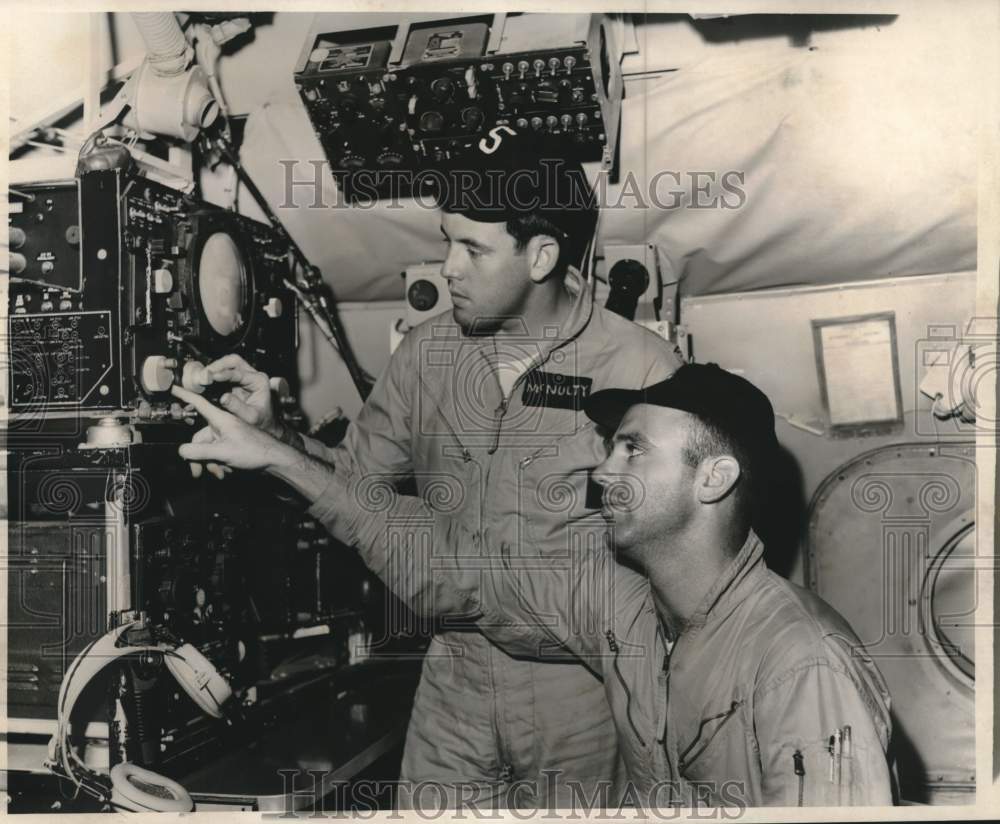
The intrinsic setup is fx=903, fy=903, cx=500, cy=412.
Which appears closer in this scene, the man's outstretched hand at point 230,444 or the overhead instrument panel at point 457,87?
the man's outstretched hand at point 230,444

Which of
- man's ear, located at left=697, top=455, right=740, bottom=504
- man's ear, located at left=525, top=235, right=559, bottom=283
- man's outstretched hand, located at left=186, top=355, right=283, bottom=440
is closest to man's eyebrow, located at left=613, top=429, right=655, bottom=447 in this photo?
man's ear, located at left=697, top=455, right=740, bottom=504

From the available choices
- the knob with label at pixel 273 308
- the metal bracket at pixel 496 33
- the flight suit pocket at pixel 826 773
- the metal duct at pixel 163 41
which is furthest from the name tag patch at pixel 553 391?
the metal duct at pixel 163 41

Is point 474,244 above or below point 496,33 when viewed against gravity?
below

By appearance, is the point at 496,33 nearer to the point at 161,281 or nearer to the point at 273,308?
the point at 273,308

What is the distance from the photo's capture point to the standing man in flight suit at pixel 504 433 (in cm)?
245

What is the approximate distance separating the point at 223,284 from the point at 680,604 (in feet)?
4.74

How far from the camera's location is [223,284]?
7.98 ft

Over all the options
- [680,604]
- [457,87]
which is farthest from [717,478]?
[457,87]

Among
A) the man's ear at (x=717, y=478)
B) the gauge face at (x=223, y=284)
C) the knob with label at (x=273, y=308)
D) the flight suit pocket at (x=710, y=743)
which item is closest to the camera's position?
the flight suit pocket at (x=710, y=743)

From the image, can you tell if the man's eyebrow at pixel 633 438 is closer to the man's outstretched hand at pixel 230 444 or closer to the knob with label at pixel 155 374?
the man's outstretched hand at pixel 230 444

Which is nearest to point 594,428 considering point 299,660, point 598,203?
point 598,203

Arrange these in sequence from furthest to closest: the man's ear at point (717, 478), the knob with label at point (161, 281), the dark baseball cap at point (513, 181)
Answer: the dark baseball cap at point (513, 181), the knob with label at point (161, 281), the man's ear at point (717, 478)

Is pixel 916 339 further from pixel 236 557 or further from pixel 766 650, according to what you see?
pixel 236 557

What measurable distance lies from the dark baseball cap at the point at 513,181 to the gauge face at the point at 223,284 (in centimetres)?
61
